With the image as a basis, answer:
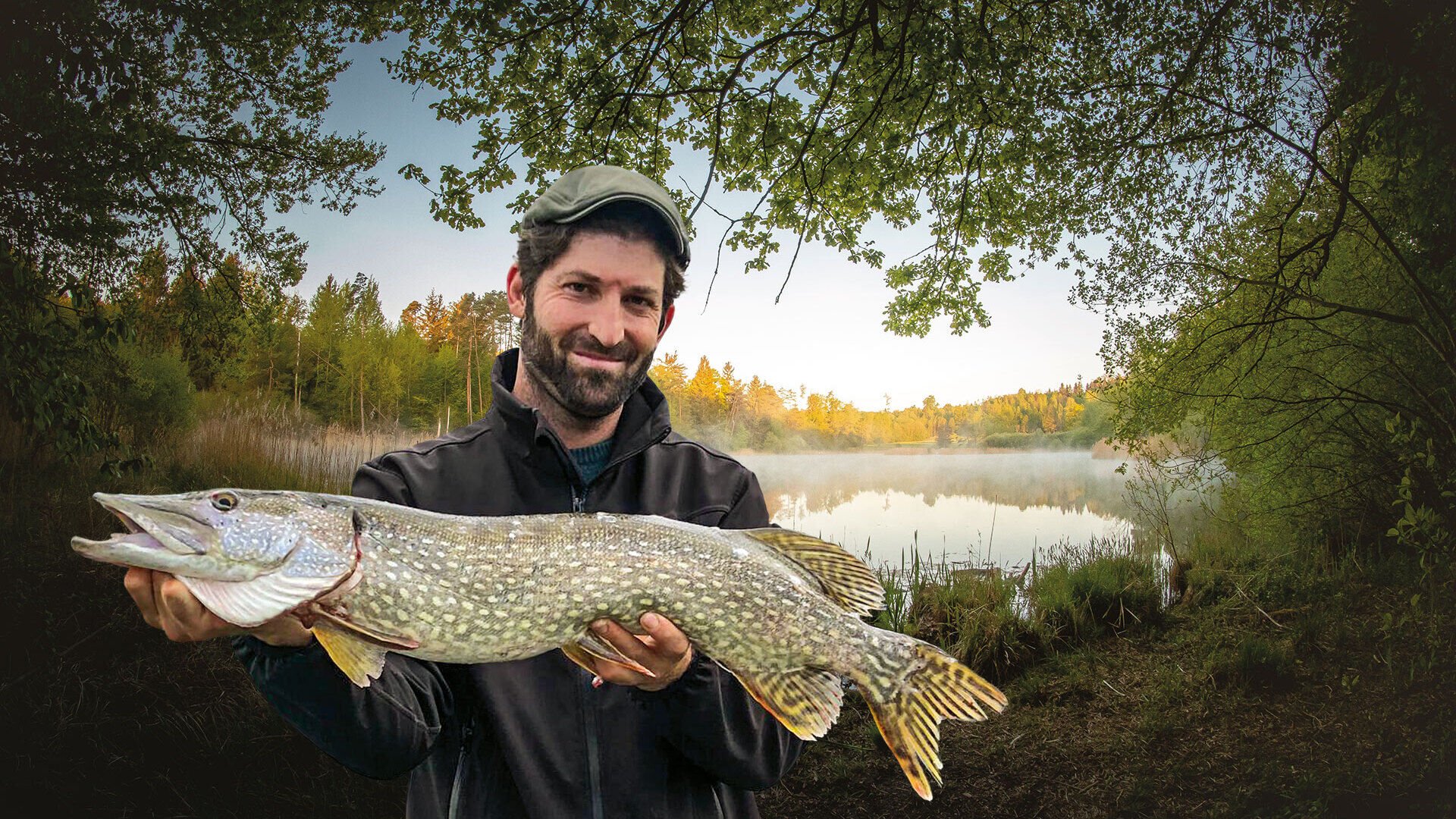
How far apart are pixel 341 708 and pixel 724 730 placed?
37.1 inches

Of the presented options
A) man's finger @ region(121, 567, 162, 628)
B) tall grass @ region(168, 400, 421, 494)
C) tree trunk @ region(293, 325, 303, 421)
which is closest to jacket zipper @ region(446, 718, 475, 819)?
man's finger @ region(121, 567, 162, 628)

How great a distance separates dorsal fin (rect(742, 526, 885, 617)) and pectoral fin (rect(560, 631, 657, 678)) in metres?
0.45

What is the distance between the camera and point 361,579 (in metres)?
1.70

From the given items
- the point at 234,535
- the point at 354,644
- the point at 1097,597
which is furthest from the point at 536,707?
the point at 1097,597

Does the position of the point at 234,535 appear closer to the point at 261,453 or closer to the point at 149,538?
the point at 149,538

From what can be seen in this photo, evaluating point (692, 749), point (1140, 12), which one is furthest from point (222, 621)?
point (1140, 12)

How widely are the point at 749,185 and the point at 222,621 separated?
652 cm

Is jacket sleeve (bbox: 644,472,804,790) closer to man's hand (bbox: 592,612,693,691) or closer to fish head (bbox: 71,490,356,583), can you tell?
man's hand (bbox: 592,612,693,691)

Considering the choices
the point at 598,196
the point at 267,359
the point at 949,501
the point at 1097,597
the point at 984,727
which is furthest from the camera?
the point at 949,501

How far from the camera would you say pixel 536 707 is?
1.94 metres

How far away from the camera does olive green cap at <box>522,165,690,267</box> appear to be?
2.17 metres

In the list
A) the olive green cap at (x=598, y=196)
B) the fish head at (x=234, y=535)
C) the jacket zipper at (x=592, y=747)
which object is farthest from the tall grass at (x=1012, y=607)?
the fish head at (x=234, y=535)

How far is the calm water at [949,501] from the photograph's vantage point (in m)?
9.35

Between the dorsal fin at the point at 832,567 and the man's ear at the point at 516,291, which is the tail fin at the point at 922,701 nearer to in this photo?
the dorsal fin at the point at 832,567
